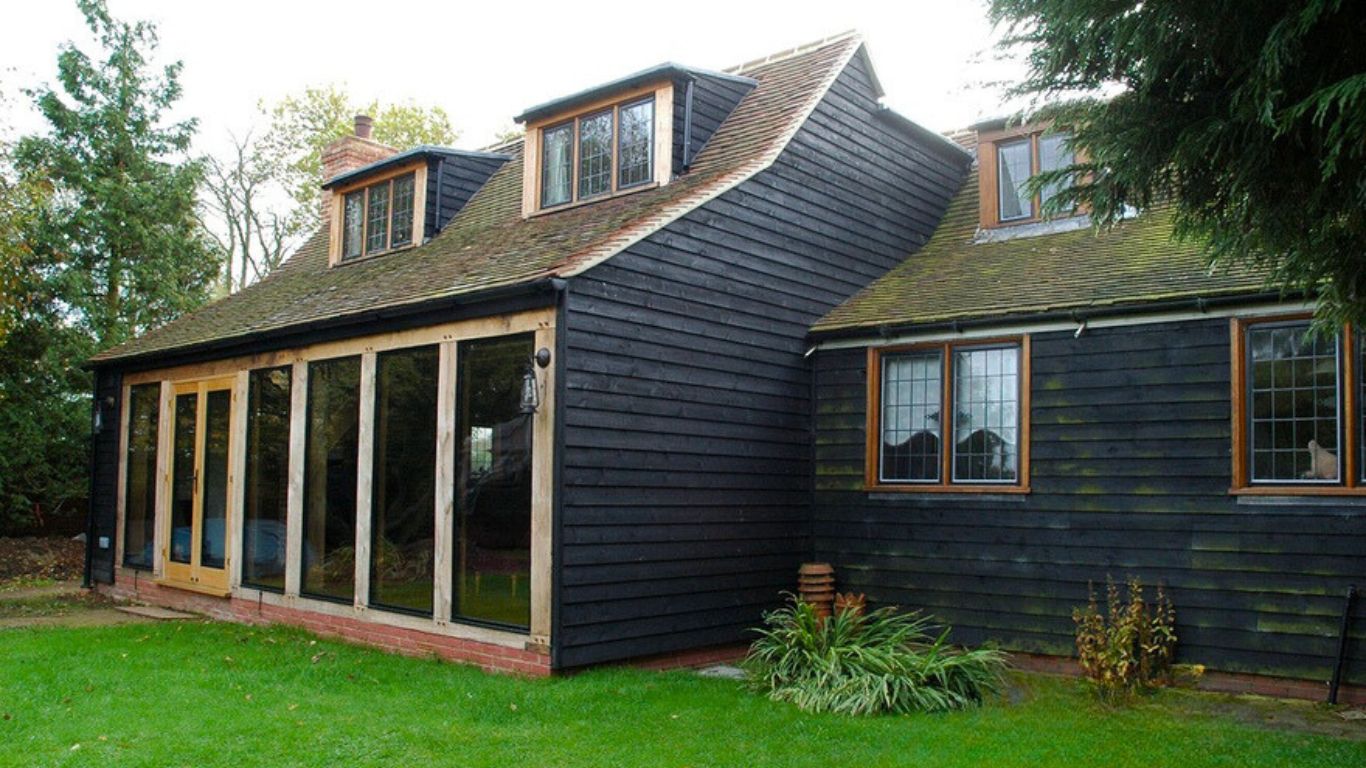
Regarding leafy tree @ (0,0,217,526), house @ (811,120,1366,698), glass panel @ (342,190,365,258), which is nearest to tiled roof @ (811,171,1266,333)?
house @ (811,120,1366,698)

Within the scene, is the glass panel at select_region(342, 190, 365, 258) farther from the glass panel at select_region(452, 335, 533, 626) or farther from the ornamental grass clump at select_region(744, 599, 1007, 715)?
the ornamental grass clump at select_region(744, 599, 1007, 715)

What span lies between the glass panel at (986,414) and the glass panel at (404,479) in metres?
4.97

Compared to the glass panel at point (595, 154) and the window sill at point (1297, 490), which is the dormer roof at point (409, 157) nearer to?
the glass panel at point (595, 154)

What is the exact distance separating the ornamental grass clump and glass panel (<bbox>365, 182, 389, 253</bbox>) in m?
8.45

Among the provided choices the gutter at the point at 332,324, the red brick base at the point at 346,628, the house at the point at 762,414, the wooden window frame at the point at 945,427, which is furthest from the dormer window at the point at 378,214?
the wooden window frame at the point at 945,427

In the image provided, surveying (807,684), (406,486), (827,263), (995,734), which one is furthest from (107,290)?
(995,734)

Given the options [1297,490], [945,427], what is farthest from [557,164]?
[1297,490]

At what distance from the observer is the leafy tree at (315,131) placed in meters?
35.2

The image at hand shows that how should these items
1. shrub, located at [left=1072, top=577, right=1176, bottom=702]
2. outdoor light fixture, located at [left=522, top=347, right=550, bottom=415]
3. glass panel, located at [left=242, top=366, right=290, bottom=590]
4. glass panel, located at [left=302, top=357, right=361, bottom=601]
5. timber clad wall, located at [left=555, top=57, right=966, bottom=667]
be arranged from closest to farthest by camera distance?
1. shrub, located at [left=1072, top=577, right=1176, bottom=702]
2. outdoor light fixture, located at [left=522, top=347, right=550, bottom=415]
3. timber clad wall, located at [left=555, top=57, right=966, bottom=667]
4. glass panel, located at [left=302, top=357, right=361, bottom=601]
5. glass panel, located at [left=242, top=366, right=290, bottom=590]

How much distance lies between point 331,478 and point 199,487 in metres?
3.10

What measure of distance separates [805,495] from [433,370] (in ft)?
13.2

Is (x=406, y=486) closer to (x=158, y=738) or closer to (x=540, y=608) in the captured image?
(x=540, y=608)

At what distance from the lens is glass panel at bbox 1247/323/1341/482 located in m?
8.61

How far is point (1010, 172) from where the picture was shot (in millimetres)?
12711
